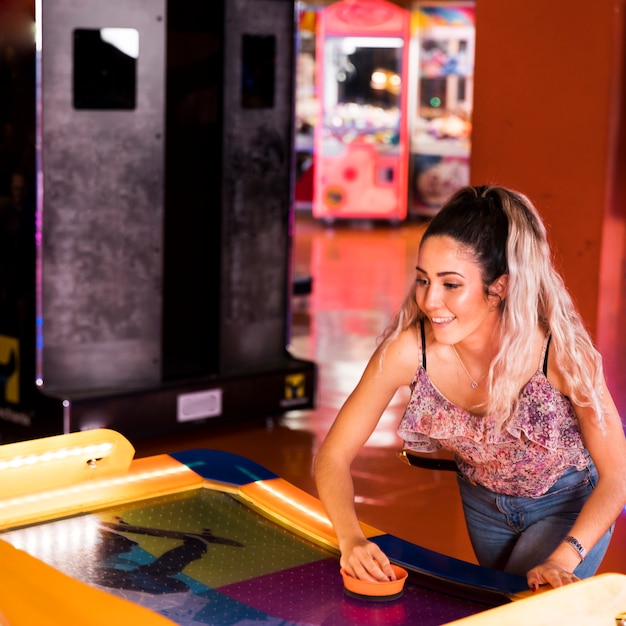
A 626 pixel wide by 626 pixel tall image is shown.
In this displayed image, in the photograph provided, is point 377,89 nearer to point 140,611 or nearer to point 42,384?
point 42,384

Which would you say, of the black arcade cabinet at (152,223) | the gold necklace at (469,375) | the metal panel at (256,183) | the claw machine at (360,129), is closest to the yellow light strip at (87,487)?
the gold necklace at (469,375)

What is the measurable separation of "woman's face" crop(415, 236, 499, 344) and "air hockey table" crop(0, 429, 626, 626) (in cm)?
39

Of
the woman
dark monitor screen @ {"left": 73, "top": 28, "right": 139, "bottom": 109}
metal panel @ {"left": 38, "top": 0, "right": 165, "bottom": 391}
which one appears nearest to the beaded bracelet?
the woman

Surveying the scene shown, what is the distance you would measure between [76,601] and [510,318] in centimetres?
93

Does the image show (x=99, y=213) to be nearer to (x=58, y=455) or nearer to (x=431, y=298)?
(x=58, y=455)

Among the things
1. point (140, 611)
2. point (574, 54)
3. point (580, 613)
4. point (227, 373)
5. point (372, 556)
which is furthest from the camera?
point (227, 373)

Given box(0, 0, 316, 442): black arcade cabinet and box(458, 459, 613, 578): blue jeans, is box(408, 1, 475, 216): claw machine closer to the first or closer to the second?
box(0, 0, 316, 442): black arcade cabinet

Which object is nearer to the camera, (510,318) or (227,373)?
(510,318)

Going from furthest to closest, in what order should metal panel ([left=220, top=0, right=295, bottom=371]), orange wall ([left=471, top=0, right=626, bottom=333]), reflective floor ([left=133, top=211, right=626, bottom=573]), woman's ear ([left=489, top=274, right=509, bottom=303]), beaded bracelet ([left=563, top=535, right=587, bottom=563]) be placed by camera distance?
metal panel ([left=220, top=0, right=295, bottom=371]), reflective floor ([left=133, top=211, right=626, bottom=573]), orange wall ([left=471, top=0, right=626, bottom=333]), woman's ear ([left=489, top=274, right=509, bottom=303]), beaded bracelet ([left=563, top=535, right=587, bottom=563])

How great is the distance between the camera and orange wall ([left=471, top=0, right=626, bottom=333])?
332cm

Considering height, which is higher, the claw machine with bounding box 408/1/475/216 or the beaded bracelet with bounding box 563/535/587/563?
the claw machine with bounding box 408/1/475/216

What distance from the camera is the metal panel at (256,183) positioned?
449cm

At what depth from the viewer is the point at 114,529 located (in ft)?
6.50

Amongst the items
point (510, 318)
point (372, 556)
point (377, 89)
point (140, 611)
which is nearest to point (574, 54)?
point (510, 318)
